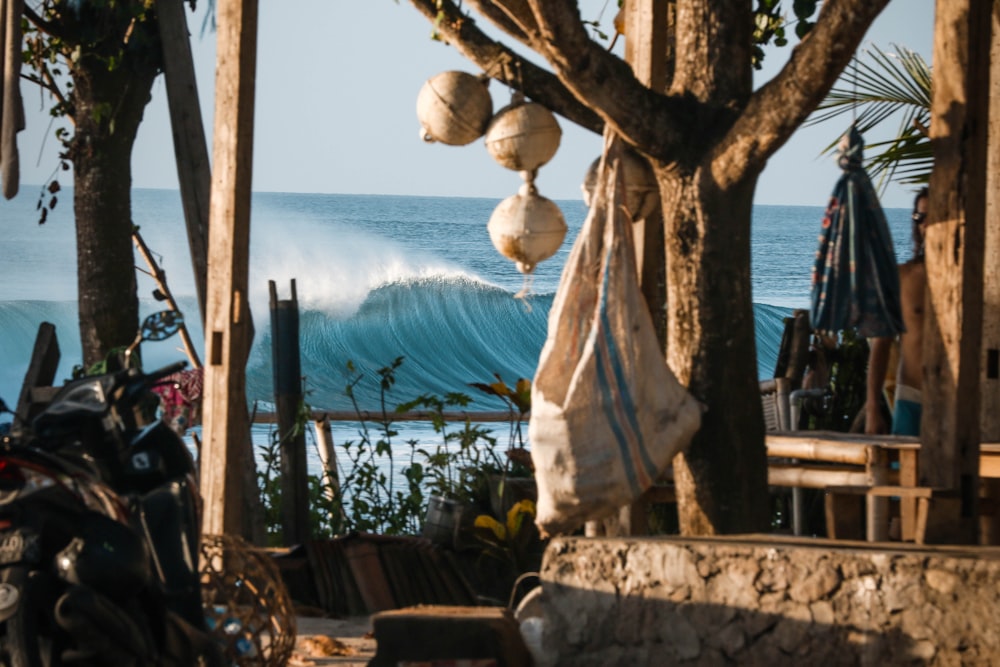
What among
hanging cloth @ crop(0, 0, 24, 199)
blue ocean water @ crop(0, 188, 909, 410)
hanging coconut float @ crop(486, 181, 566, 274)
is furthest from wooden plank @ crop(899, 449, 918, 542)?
blue ocean water @ crop(0, 188, 909, 410)

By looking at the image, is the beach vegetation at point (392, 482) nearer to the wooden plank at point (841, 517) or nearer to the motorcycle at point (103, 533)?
the wooden plank at point (841, 517)

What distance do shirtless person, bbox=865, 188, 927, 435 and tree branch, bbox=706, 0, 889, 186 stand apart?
139 centimetres

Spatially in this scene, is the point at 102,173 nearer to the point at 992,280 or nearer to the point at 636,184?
the point at 636,184

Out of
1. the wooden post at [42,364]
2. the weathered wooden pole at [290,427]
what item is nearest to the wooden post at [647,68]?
the weathered wooden pole at [290,427]

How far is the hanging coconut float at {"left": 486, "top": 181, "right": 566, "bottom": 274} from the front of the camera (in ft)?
18.1

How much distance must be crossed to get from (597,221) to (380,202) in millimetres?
58118

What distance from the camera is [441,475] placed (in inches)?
314

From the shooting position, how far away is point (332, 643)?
5789mm

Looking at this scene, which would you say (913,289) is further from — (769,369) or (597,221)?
(769,369)

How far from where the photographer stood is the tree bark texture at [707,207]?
16.0 feet

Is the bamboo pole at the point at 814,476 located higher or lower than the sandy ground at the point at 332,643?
higher

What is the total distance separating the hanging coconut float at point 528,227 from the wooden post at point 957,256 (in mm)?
1486

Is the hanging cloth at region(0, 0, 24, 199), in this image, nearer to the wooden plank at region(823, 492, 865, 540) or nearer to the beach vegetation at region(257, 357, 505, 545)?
the beach vegetation at region(257, 357, 505, 545)

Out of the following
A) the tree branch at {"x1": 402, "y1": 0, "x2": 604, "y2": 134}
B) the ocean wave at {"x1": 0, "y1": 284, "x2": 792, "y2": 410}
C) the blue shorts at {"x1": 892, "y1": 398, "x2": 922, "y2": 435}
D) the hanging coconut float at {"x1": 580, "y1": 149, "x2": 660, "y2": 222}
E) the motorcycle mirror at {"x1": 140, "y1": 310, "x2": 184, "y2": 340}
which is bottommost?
the ocean wave at {"x1": 0, "y1": 284, "x2": 792, "y2": 410}
